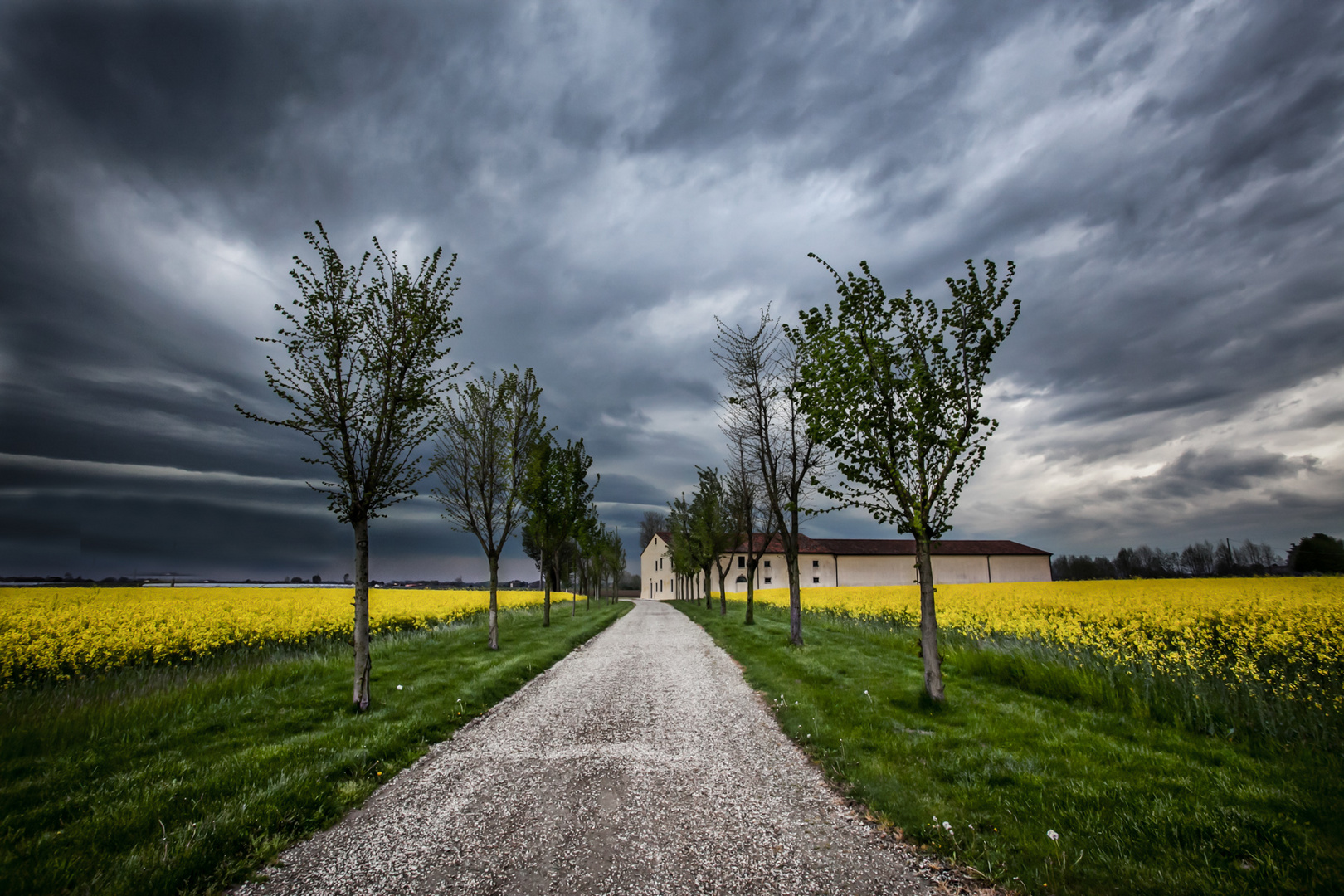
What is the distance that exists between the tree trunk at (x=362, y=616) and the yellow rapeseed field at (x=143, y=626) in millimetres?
6325

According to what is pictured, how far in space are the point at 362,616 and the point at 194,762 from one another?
10.8ft

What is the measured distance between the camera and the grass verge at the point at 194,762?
4082 mm

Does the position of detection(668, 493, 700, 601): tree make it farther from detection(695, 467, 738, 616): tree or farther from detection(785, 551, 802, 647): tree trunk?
detection(785, 551, 802, 647): tree trunk

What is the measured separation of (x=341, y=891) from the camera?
12.7 feet

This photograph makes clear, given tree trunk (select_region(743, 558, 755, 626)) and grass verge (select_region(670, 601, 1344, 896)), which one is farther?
tree trunk (select_region(743, 558, 755, 626))

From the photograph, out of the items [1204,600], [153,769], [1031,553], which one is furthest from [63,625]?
[1031,553]

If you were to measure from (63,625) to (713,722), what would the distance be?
1491 cm

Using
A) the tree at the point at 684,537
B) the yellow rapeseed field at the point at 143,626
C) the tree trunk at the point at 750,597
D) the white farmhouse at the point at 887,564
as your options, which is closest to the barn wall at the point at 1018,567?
the white farmhouse at the point at 887,564

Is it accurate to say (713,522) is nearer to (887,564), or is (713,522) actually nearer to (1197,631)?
(1197,631)

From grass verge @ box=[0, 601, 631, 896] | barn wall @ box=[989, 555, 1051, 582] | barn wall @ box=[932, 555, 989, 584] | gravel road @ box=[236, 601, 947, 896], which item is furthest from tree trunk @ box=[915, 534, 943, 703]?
barn wall @ box=[989, 555, 1051, 582]

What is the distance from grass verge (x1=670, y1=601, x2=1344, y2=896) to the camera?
3.84 metres

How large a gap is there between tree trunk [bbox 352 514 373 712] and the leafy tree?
2320 inches

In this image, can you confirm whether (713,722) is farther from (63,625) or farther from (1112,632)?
(63,625)

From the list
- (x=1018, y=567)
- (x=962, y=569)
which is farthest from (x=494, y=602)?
(x=1018, y=567)
